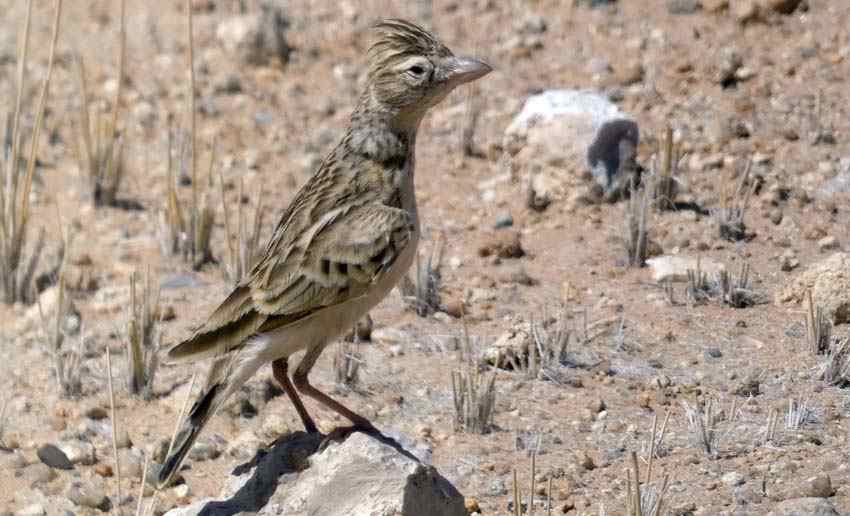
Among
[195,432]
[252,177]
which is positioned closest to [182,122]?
[252,177]

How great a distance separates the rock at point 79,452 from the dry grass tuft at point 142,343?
461 mm

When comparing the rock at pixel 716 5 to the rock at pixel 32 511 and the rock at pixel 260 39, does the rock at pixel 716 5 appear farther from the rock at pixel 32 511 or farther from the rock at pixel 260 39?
the rock at pixel 32 511

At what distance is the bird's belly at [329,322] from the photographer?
230 inches

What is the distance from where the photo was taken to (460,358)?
7.30 m

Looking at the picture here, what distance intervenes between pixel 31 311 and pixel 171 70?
3.45 meters

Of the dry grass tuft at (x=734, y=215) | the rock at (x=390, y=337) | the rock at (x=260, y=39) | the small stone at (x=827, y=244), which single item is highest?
the rock at (x=260, y=39)

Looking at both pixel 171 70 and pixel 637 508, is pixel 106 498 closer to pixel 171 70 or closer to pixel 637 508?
pixel 637 508

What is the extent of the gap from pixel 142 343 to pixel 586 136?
111 inches

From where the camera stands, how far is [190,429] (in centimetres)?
561

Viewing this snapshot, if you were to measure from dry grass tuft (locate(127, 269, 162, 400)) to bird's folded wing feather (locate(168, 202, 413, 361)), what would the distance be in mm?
1348

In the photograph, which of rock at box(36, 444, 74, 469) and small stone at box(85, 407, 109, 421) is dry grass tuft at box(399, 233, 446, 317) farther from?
rock at box(36, 444, 74, 469)

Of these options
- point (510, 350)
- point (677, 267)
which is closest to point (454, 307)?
point (510, 350)

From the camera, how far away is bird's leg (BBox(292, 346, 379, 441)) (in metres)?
5.70

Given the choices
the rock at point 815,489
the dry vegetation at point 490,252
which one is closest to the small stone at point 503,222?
the dry vegetation at point 490,252
